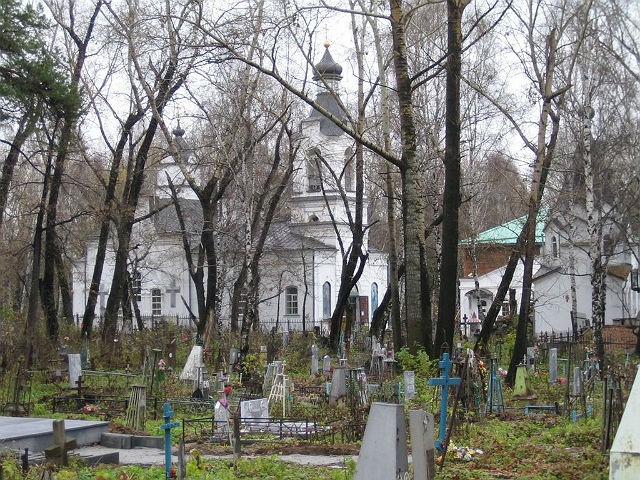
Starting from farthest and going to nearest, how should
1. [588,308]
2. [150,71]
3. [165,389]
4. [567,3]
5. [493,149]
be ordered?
1. [588,308]
2. [493,149]
3. [150,71]
4. [567,3]
5. [165,389]

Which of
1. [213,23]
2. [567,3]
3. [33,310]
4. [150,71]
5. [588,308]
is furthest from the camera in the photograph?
[588,308]

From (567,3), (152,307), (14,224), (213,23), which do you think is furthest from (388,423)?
(152,307)

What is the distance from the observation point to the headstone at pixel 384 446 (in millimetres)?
7406

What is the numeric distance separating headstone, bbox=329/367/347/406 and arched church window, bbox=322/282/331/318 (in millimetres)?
35057

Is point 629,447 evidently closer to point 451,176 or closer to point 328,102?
point 451,176

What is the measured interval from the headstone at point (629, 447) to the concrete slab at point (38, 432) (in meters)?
7.45

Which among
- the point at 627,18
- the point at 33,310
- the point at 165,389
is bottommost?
the point at 165,389

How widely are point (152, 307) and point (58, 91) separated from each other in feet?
129

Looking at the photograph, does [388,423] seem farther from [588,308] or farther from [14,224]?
[14,224]

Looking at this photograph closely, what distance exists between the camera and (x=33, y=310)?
24641 mm

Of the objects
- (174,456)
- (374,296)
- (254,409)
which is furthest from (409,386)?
(374,296)

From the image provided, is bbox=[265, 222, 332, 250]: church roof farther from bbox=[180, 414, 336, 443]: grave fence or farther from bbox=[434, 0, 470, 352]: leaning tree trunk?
bbox=[180, 414, 336, 443]: grave fence

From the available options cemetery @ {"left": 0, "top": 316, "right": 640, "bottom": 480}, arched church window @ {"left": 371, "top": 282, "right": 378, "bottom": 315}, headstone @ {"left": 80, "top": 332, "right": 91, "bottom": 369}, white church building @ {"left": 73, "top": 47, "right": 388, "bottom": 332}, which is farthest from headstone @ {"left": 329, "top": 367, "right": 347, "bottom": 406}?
arched church window @ {"left": 371, "top": 282, "right": 378, "bottom": 315}

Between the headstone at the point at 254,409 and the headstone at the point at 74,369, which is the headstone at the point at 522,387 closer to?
the headstone at the point at 254,409
